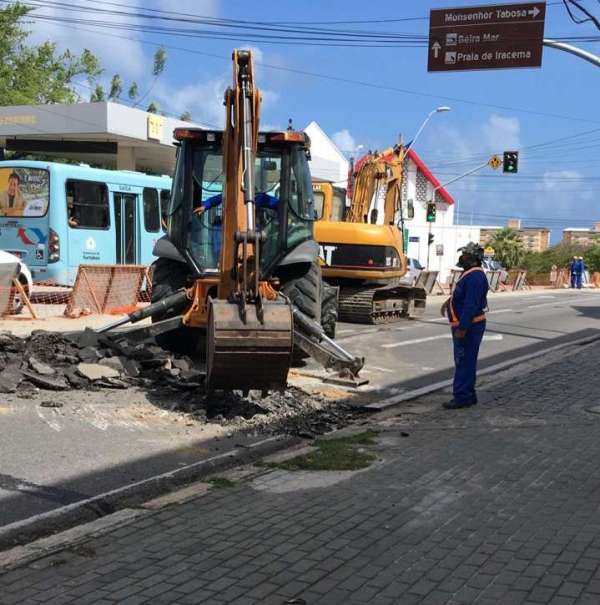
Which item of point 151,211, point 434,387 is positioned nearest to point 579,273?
point 151,211

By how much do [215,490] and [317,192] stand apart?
1285cm

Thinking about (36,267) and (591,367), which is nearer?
(591,367)

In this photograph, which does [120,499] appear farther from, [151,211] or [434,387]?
[151,211]

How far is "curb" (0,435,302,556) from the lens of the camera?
4.74m

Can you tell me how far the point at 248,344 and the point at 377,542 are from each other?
8.16 feet

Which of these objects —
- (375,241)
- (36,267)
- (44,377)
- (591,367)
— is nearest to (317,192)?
(375,241)

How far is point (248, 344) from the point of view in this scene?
263 inches

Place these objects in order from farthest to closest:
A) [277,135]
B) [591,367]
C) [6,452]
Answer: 1. [591,367]
2. [277,135]
3. [6,452]

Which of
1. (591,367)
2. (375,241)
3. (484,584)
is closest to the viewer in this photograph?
(484,584)

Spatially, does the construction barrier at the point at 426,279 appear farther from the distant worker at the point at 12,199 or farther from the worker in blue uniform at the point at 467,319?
the worker in blue uniform at the point at 467,319

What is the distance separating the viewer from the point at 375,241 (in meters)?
16.5

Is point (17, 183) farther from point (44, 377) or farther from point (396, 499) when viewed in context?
point (396, 499)

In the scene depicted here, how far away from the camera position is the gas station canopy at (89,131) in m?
26.2

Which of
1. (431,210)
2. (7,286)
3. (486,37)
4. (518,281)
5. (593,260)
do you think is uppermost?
(486,37)
